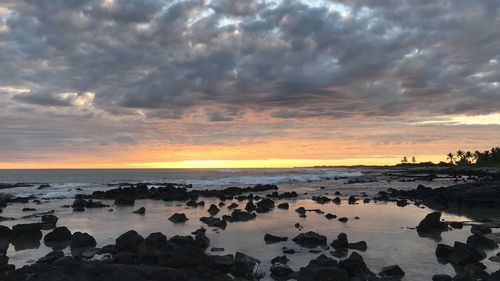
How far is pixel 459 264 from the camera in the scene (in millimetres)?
14438

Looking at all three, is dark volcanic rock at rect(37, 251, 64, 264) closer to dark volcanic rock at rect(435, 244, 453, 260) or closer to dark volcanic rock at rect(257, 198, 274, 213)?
dark volcanic rock at rect(435, 244, 453, 260)

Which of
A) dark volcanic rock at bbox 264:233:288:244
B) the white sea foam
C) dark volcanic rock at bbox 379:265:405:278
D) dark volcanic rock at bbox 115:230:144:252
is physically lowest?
dark volcanic rock at bbox 379:265:405:278

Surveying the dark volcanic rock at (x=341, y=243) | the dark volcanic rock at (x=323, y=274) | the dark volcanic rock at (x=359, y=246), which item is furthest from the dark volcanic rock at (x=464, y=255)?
the dark volcanic rock at (x=323, y=274)

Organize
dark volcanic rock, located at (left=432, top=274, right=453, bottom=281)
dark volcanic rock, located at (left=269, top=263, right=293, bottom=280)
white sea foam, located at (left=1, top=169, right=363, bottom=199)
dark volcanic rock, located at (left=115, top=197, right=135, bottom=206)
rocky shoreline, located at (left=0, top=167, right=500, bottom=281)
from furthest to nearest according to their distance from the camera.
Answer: white sea foam, located at (left=1, top=169, right=363, bottom=199), dark volcanic rock, located at (left=115, top=197, right=135, bottom=206), dark volcanic rock, located at (left=269, top=263, right=293, bottom=280), dark volcanic rock, located at (left=432, top=274, right=453, bottom=281), rocky shoreline, located at (left=0, top=167, right=500, bottom=281)

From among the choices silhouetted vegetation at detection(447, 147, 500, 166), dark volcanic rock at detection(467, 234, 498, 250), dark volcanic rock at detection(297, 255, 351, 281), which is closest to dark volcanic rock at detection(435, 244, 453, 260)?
dark volcanic rock at detection(467, 234, 498, 250)

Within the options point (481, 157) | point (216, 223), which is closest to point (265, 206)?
point (216, 223)

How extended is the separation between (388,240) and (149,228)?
13038mm

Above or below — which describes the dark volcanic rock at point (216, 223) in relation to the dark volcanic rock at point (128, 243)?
below

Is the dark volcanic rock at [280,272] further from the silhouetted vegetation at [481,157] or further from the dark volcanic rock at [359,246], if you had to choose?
the silhouetted vegetation at [481,157]

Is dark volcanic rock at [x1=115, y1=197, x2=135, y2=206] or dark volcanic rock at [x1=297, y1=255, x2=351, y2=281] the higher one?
dark volcanic rock at [x1=115, y1=197, x2=135, y2=206]

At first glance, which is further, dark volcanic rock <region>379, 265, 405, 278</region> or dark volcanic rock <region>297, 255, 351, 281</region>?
dark volcanic rock <region>379, 265, 405, 278</region>

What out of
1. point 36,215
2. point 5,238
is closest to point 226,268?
point 5,238

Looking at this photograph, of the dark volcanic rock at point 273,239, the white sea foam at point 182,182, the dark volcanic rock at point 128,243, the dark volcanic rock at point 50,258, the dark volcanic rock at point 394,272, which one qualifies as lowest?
the dark volcanic rock at point 394,272

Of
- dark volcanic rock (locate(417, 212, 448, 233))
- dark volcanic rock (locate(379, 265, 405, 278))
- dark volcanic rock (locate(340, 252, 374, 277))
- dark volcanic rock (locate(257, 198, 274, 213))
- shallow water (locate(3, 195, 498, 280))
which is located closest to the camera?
dark volcanic rock (locate(340, 252, 374, 277))
